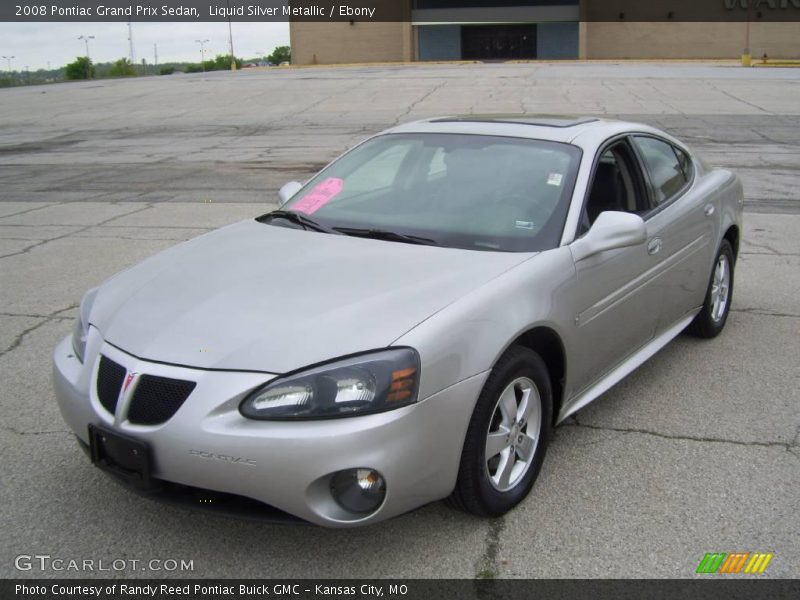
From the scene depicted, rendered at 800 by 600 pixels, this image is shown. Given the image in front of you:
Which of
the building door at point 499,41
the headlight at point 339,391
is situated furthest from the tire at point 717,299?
the building door at point 499,41

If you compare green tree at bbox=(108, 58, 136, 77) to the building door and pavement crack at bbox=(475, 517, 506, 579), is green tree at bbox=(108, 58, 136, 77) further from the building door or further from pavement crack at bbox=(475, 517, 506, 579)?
pavement crack at bbox=(475, 517, 506, 579)

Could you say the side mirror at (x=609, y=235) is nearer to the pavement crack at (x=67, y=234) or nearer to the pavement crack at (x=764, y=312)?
the pavement crack at (x=764, y=312)

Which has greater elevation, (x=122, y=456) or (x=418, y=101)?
(x=418, y=101)

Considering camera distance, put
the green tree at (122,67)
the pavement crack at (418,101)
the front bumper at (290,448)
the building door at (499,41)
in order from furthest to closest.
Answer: the green tree at (122,67) → the building door at (499,41) → the pavement crack at (418,101) → the front bumper at (290,448)

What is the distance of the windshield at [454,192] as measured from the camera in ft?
12.6

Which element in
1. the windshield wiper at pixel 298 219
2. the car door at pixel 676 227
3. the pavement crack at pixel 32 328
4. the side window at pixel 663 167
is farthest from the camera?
the pavement crack at pixel 32 328

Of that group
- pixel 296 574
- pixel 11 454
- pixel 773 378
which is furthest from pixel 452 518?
pixel 773 378

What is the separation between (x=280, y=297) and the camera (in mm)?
3236

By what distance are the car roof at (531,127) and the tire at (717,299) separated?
3.77 ft

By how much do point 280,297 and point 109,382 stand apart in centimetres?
69

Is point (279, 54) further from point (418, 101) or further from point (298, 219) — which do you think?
point (298, 219)

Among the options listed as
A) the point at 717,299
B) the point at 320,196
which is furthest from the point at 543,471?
the point at 717,299


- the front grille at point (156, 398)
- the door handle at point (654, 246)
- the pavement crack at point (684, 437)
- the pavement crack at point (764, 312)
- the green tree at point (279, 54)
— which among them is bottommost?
the pavement crack at point (684, 437)

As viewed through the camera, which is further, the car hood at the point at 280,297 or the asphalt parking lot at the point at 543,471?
the asphalt parking lot at the point at 543,471
